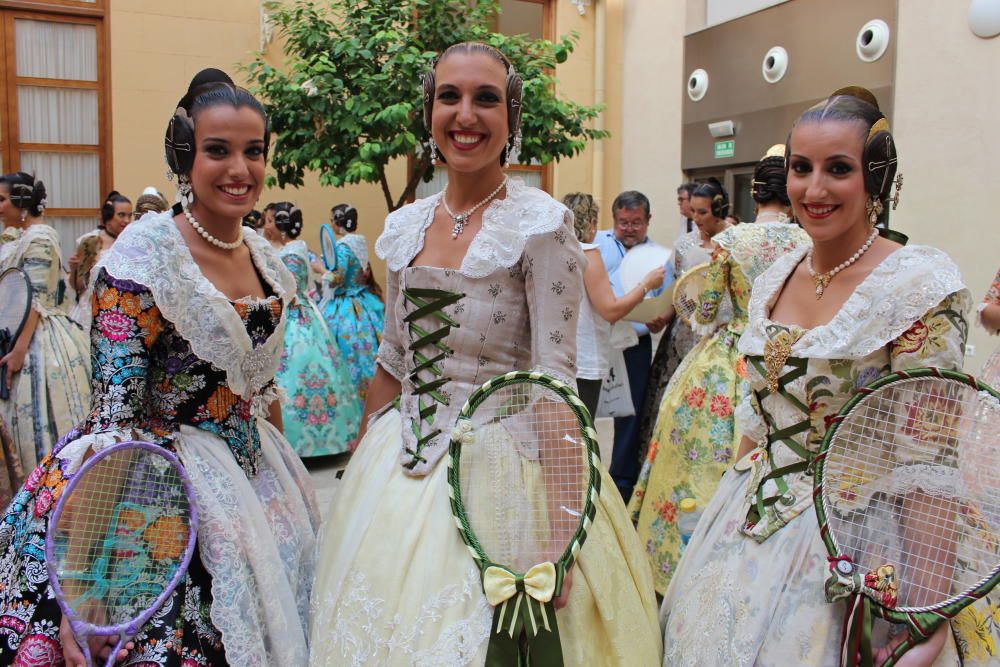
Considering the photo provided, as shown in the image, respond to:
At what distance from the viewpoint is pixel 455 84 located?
2.08 metres

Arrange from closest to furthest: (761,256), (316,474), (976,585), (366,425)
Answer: (976,585) → (366,425) → (761,256) → (316,474)

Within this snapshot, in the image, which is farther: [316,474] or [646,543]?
[316,474]

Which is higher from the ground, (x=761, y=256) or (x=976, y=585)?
(x=761, y=256)

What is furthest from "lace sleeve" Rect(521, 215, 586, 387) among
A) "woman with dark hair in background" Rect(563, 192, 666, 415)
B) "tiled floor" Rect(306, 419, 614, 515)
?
"tiled floor" Rect(306, 419, 614, 515)

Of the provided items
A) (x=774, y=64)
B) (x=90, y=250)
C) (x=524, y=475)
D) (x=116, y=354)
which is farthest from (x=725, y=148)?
(x=116, y=354)

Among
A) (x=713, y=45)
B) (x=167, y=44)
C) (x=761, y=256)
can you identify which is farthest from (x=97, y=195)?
(x=761, y=256)

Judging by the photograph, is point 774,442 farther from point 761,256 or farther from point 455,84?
point 761,256

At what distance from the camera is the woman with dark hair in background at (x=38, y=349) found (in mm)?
4555

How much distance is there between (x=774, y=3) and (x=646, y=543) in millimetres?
6697

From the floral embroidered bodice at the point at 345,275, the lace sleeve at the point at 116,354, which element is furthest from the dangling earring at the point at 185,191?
the floral embroidered bodice at the point at 345,275

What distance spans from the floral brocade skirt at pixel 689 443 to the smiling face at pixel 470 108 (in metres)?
2.02

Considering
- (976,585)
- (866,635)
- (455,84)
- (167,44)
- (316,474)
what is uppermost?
(167,44)

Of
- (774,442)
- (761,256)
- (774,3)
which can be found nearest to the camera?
(774,442)

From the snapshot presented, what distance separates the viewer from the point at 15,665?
1765 mm
